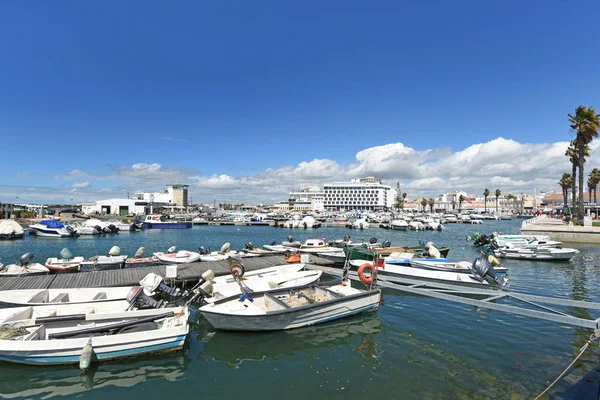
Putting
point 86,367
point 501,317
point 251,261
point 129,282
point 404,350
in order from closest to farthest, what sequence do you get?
point 86,367 < point 404,350 < point 501,317 < point 129,282 < point 251,261

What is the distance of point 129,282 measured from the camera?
17.9 metres

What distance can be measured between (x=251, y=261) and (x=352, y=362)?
49.8 ft

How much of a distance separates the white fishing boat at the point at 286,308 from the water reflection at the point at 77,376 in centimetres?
231

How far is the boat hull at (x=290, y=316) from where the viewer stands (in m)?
12.1

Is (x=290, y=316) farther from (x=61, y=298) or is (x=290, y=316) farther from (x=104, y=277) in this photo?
(x=104, y=277)

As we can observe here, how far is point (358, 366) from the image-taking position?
10039mm

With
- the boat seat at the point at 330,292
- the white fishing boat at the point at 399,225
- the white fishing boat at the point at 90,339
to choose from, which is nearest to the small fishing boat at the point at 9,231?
the white fishing boat at the point at 90,339

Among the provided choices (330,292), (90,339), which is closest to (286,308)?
(330,292)

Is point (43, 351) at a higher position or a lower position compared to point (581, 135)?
lower

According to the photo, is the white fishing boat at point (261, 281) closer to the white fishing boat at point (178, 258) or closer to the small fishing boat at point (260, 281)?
the small fishing boat at point (260, 281)

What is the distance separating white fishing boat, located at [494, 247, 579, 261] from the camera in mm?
29656

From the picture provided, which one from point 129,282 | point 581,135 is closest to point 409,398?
point 129,282

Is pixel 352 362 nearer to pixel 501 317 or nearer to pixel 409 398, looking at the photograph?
pixel 409 398

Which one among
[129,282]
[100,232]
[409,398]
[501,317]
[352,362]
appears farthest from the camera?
[100,232]
